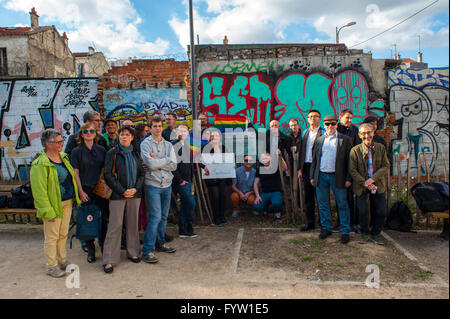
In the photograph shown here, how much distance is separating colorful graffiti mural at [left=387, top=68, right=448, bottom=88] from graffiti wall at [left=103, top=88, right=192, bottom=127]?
17.3 feet

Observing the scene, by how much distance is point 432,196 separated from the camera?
489cm

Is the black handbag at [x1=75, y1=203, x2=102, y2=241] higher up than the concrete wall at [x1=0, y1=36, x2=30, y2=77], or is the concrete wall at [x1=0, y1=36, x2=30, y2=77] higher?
the concrete wall at [x1=0, y1=36, x2=30, y2=77]

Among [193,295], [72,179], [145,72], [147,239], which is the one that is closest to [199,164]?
[147,239]

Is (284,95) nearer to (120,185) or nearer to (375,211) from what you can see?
(375,211)

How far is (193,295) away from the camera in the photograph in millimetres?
3459

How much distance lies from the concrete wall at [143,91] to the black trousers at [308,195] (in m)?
4.38

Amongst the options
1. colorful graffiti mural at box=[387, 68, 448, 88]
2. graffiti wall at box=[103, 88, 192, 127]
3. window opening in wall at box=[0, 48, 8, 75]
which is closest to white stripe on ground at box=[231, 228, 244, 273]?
graffiti wall at box=[103, 88, 192, 127]

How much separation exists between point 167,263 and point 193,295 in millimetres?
1015

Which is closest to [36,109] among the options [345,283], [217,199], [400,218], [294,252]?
[217,199]

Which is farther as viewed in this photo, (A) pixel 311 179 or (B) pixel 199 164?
(B) pixel 199 164

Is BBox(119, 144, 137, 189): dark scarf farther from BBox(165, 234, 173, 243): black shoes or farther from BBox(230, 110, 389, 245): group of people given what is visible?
BBox(230, 110, 389, 245): group of people

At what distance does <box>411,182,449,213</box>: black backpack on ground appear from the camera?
15.8ft

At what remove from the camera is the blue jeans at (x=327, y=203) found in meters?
4.94
